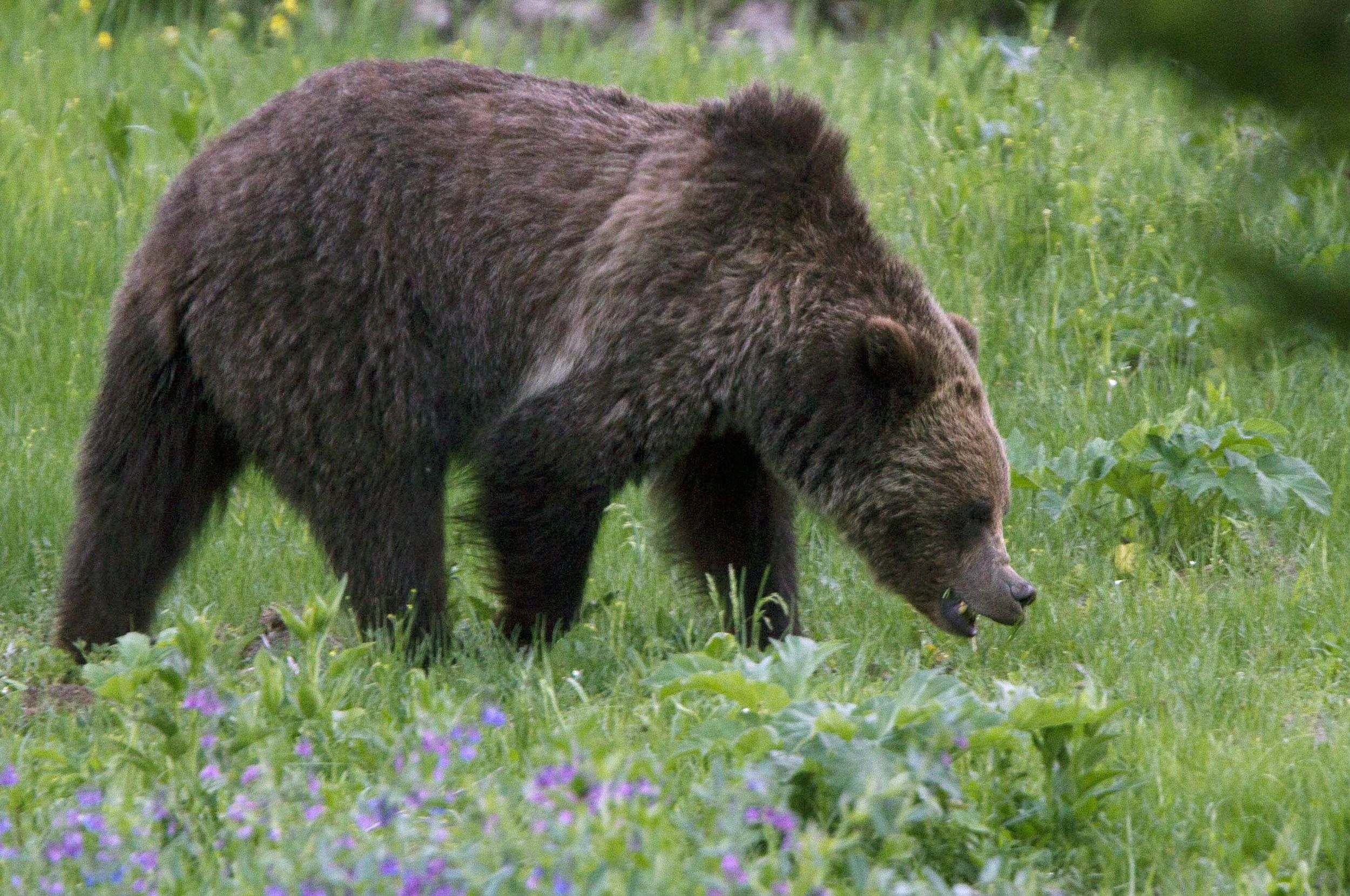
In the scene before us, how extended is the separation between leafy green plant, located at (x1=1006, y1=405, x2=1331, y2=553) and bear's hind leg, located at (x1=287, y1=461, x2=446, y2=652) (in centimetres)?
225

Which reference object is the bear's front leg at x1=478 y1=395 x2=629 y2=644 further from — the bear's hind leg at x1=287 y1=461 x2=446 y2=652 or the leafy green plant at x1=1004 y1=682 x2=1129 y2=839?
the leafy green plant at x1=1004 y1=682 x2=1129 y2=839

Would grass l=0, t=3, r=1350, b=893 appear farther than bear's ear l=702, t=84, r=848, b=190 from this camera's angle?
No

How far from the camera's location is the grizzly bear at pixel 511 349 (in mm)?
4922

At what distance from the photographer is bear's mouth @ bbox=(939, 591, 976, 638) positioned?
206 inches

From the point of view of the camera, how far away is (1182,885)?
343 centimetres

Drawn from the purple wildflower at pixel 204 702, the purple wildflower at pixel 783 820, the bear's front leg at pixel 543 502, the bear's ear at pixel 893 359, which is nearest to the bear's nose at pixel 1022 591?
the bear's ear at pixel 893 359

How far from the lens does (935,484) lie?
17.0 ft

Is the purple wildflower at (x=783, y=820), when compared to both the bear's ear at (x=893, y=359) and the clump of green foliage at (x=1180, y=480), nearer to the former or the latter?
the bear's ear at (x=893, y=359)

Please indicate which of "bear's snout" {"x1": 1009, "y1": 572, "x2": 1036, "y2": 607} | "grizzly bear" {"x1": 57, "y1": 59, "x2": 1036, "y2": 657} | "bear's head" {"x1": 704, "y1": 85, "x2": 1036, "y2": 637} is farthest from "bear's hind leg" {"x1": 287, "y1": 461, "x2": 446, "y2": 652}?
"bear's snout" {"x1": 1009, "y1": 572, "x2": 1036, "y2": 607}

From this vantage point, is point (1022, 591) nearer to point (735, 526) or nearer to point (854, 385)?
point (854, 385)

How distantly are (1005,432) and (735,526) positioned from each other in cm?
188

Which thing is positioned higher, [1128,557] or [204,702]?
[204,702]

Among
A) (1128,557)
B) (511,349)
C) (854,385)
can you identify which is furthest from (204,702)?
(1128,557)

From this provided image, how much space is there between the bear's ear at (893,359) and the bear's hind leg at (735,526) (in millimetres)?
599
